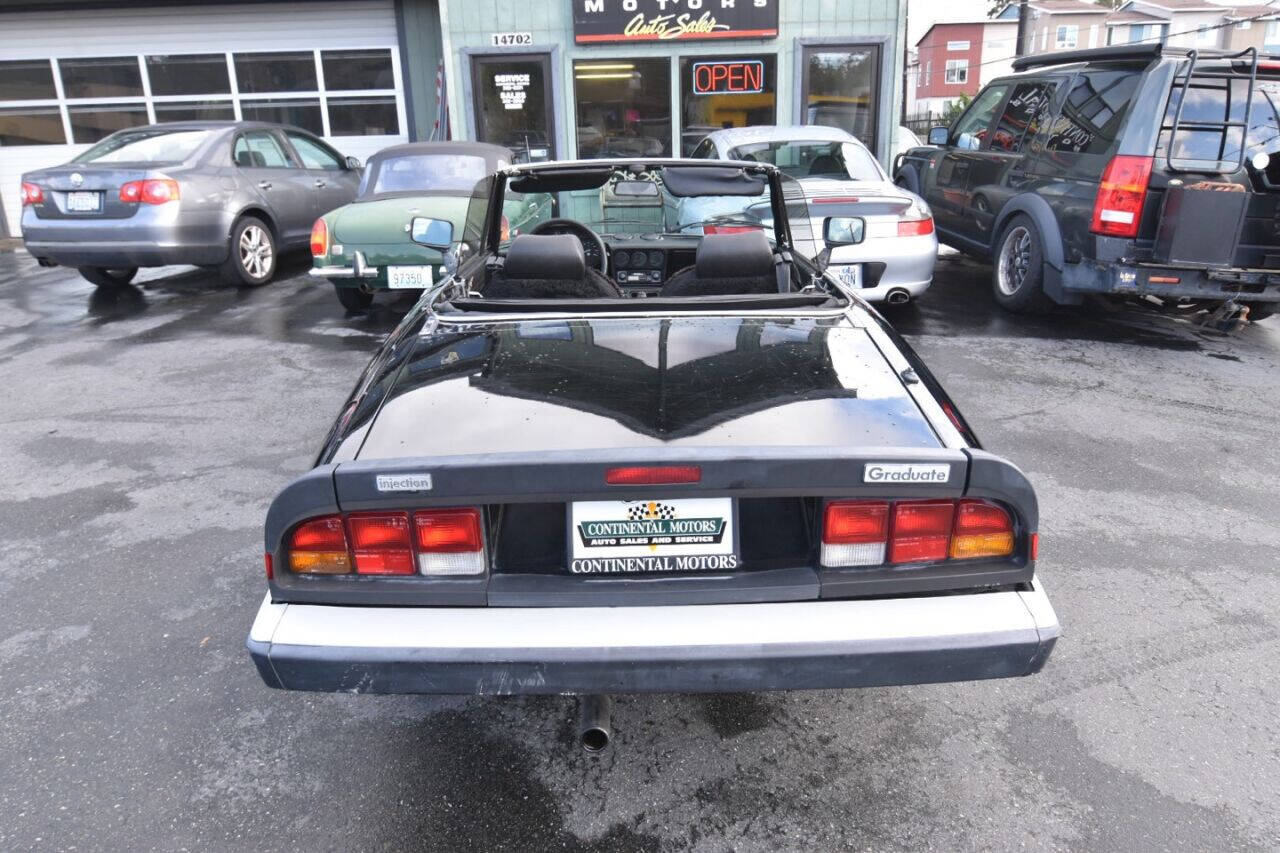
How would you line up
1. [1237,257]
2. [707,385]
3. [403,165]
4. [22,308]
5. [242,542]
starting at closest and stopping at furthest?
[707,385] → [242,542] → [1237,257] → [403,165] → [22,308]

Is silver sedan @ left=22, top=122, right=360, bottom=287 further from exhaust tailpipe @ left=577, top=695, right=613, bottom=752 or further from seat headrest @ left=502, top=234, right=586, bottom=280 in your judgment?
exhaust tailpipe @ left=577, top=695, right=613, bottom=752

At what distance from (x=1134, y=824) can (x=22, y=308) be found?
383 inches

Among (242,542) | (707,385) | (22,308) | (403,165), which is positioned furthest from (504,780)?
(22,308)

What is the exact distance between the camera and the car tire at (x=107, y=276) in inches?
354

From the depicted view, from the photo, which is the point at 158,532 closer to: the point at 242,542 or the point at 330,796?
the point at 242,542

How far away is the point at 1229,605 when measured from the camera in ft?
10.1

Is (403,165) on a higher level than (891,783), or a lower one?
higher

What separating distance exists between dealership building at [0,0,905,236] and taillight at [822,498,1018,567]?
32.8ft

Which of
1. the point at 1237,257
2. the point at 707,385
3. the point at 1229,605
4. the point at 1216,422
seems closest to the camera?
the point at 707,385

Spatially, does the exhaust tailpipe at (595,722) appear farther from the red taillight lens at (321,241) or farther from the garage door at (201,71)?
the garage door at (201,71)

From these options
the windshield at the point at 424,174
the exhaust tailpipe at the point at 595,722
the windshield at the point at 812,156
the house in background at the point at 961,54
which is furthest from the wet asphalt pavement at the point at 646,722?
the house in background at the point at 961,54

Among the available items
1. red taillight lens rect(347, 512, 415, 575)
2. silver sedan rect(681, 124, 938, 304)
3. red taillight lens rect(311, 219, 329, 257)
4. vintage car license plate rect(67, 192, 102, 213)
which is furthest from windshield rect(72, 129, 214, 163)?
red taillight lens rect(347, 512, 415, 575)

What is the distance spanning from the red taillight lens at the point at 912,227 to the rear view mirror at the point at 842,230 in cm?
289

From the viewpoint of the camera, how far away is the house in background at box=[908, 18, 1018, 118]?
55688mm
